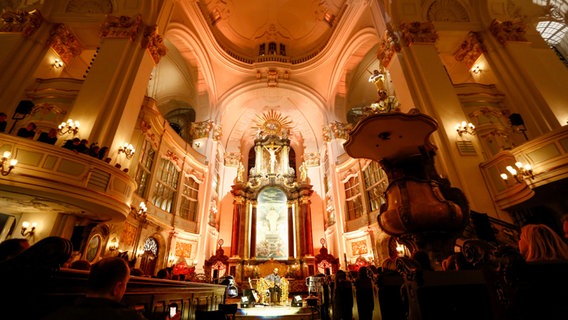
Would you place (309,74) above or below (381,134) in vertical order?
above

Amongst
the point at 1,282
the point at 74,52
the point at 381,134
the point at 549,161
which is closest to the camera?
the point at 1,282

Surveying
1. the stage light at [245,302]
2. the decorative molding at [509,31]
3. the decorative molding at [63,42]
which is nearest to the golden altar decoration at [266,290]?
the stage light at [245,302]

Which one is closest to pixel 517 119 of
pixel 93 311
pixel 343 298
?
pixel 343 298

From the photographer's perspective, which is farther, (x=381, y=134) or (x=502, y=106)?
(x=502, y=106)

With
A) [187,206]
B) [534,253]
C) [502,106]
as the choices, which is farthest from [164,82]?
[534,253]

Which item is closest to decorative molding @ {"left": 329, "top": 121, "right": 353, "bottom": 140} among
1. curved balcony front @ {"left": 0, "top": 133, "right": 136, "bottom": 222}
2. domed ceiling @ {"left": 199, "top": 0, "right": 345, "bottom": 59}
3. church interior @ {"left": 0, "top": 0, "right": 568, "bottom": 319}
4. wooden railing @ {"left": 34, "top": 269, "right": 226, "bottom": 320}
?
church interior @ {"left": 0, "top": 0, "right": 568, "bottom": 319}

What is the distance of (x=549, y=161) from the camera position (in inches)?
237

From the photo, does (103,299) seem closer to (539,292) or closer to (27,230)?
(539,292)

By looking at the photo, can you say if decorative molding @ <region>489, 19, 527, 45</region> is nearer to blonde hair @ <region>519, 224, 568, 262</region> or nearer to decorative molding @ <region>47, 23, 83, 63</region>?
blonde hair @ <region>519, 224, 568, 262</region>

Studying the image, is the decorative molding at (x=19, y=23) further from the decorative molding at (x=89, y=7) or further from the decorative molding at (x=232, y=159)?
the decorative molding at (x=232, y=159)

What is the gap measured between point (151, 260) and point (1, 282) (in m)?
10.7

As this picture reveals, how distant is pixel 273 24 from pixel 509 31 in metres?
13.2

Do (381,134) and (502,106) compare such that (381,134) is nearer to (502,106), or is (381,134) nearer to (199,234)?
(502,106)

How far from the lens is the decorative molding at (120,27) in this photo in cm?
904
